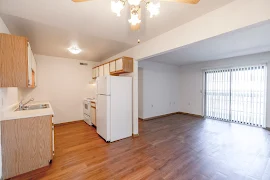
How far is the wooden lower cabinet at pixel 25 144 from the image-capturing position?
186 cm

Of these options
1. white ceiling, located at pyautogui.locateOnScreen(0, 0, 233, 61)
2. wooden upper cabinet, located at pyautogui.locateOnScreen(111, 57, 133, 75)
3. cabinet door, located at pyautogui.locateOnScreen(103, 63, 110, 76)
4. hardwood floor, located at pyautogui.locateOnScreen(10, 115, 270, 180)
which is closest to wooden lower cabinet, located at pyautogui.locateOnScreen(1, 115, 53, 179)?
hardwood floor, located at pyautogui.locateOnScreen(10, 115, 270, 180)

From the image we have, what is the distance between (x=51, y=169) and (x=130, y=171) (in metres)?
1.34

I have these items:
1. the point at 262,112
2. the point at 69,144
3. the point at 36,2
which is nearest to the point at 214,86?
the point at 262,112

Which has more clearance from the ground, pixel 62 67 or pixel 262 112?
pixel 62 67

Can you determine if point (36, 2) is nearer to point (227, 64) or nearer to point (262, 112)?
point (227, 64)

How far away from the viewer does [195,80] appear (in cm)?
582

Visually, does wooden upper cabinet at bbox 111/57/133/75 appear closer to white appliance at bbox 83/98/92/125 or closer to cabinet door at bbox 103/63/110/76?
cabinet door at bbox 103/63/110/76

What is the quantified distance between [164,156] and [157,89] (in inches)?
137

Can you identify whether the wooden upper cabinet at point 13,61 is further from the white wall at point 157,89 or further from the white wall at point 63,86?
the white wall at point 157,89

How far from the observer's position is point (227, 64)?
477cm

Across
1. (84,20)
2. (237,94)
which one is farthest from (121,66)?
(237,94)

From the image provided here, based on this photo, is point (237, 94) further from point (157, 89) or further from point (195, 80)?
point (157, 89)

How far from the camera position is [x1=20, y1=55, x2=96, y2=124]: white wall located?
4172mm

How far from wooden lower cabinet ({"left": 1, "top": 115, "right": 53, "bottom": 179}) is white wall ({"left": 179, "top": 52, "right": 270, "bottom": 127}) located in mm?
5735
